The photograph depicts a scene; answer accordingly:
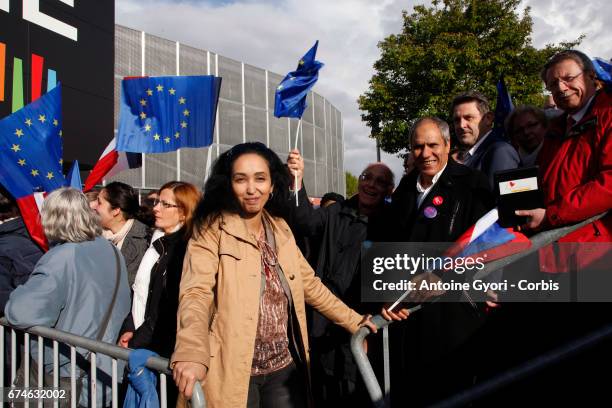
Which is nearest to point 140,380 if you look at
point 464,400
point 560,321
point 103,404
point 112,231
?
point 103,404

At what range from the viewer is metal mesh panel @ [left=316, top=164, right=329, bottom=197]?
31.6 metres

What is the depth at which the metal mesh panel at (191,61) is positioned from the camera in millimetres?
21609

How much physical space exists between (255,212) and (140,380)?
92 cm

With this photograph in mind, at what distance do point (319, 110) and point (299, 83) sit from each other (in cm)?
2797

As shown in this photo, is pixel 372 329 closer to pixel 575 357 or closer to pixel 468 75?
pixel 575 357

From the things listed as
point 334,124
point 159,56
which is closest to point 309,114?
point 334,124

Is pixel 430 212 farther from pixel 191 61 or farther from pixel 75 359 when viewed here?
pixel 191 61

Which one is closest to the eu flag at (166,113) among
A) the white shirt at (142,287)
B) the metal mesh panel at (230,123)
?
the white shirt at (142,287)

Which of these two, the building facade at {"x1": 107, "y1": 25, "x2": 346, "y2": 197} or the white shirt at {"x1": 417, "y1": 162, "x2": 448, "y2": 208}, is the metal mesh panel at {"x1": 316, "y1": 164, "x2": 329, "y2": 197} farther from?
the white shirt at {"x1": 417, "y1": 162, "x2": 448, "y2": 208}

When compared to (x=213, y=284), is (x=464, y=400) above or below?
→ below

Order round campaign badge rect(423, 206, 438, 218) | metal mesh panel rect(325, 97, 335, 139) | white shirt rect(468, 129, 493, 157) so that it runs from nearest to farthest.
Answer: round campaign badge rect(423, 206, 438, 218) < white shirt rect(468, 129, 493, 157) < metal mesh panel rect(325, 97, 335, 139)

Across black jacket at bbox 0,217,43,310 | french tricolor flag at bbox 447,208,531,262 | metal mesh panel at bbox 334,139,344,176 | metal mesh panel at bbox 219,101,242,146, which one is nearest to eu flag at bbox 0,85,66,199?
black jacket at bbox 0,217,43,310

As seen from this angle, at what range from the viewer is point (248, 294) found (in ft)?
8.03

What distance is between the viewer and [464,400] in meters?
1.62
